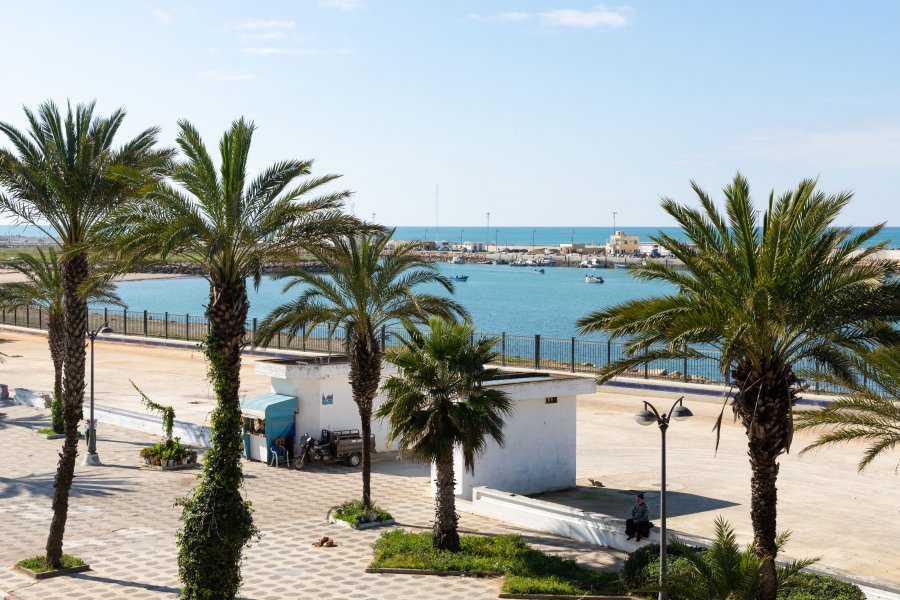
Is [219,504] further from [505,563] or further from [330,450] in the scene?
[330,450]

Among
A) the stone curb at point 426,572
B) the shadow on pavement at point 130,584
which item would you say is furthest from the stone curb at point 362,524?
the shadow on pavement at point 130,584

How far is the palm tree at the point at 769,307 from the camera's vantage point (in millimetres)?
13961

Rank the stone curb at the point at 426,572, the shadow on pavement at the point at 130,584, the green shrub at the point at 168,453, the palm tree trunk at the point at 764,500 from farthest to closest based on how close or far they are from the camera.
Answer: the green shrub at the point at 168,453, the stone curb at the point at 426,572, the shadow on pavement at the point at 130,584, the palm tree trunk at the point at 764,500

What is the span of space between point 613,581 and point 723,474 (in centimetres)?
920

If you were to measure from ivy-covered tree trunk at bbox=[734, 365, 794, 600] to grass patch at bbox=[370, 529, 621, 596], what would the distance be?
9.05ft

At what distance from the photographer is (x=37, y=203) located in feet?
69.2

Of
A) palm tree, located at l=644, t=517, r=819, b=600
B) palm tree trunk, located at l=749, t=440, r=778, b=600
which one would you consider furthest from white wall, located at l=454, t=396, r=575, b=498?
palm tree, located at l=644, t=517, r=819, b=600

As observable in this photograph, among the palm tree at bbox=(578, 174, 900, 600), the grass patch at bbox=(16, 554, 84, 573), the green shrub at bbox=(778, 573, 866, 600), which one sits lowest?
the grass patch at bbox=(16, 554, 84, 573)

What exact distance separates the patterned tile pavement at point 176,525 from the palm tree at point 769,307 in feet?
16.0

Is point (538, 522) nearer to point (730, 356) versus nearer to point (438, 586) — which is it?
point (438, 586)

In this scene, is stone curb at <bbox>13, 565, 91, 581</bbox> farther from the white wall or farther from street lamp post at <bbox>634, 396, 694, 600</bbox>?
street lamp post at <bbox>634, 396, 694, 600</bbox>

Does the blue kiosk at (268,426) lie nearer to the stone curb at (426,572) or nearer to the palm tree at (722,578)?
the stone curb at (426,572)

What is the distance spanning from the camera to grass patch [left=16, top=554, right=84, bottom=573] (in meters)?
17.4

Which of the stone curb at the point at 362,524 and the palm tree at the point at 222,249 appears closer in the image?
the palm tree at the point at 222,249
